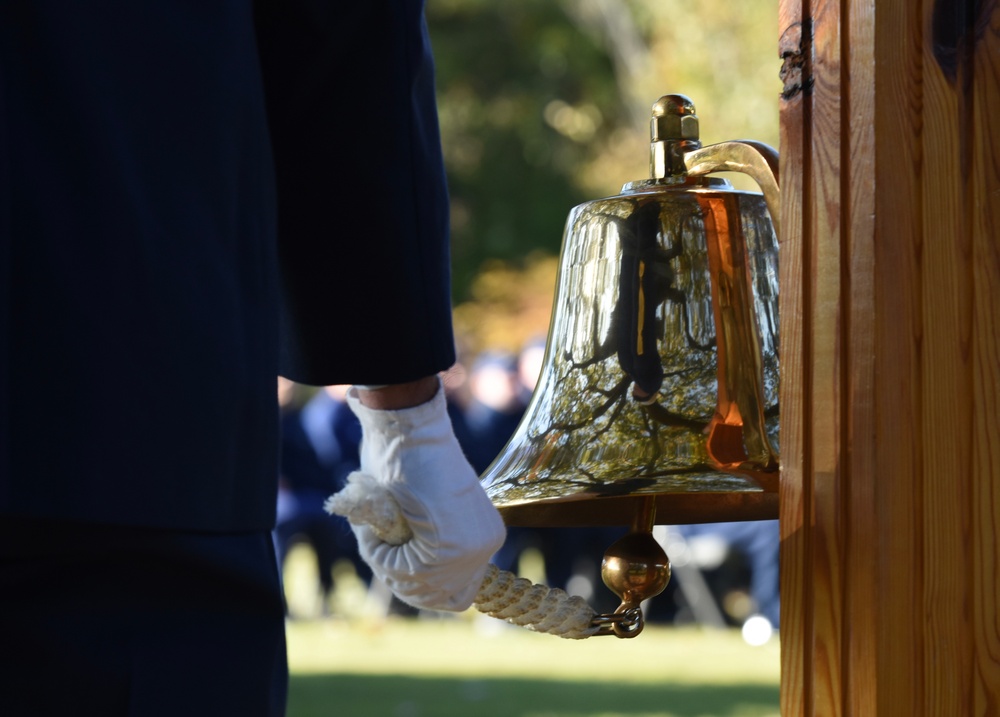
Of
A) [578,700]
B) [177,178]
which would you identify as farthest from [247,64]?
[578,700]

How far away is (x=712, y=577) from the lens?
28.8ft

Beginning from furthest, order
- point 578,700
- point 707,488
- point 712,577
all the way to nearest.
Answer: point 712,577 < point 578,700 < point 707,488

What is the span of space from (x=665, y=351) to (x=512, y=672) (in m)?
5.50

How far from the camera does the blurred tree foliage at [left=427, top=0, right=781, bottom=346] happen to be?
16812mm

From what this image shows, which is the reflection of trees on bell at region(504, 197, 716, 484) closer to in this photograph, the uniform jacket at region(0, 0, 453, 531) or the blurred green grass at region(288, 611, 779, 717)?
the uniform jacket at region(0, 0, 453, 531)

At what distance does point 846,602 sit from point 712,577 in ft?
25.2

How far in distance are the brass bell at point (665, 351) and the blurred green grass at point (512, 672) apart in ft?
13.6

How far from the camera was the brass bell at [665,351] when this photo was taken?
1.54 meters

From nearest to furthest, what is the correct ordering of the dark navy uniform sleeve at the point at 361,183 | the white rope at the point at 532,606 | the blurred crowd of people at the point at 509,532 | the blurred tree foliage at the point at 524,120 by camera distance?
the dark navy uniform sleeve at the point at 361,183 < the white rope at the point at 532,606 < the blurred crowd of people at the point at 509,532 < the blurred tree foliage at the point at 524,120

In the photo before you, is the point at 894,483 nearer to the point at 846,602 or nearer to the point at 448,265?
the point at 846,602

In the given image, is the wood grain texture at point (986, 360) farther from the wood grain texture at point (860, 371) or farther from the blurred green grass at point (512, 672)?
the blurred green grass at point (512, 672)

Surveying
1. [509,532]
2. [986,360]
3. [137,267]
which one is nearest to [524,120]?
[509,532]

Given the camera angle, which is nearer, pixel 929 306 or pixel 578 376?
pixel 929 306

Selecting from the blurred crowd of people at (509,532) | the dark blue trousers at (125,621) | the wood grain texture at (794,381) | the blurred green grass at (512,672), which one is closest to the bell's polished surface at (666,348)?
the wood grain texture at (794,381)
